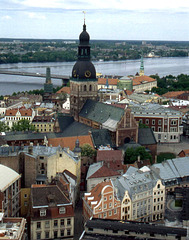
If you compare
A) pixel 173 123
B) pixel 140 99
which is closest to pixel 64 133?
pixel 173 123

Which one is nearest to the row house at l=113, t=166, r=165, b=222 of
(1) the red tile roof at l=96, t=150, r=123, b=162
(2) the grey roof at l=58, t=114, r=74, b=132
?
(1) the red tile roof at l=96, t=150, r=123, b=162

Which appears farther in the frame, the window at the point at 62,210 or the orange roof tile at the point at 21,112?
the orange roof tile at the point at 21,112

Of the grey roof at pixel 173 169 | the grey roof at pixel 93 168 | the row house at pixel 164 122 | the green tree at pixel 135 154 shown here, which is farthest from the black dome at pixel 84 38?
the grey roof at pixel 173 169

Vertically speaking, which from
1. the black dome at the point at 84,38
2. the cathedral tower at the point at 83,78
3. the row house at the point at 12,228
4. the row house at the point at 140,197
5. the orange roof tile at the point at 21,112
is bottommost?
the row house at the point at 140,197

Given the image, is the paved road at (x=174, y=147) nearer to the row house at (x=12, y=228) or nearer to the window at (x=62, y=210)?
the window at (x=62, y=210)

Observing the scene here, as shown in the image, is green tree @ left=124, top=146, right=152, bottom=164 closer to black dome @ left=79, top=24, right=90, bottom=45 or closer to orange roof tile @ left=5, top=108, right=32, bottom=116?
black dome @ left=79, top=24, right=90, bottom=45

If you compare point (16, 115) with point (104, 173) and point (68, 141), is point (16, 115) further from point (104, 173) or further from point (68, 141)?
point (104, 173)

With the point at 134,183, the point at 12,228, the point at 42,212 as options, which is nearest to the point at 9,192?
the point at 42,212
